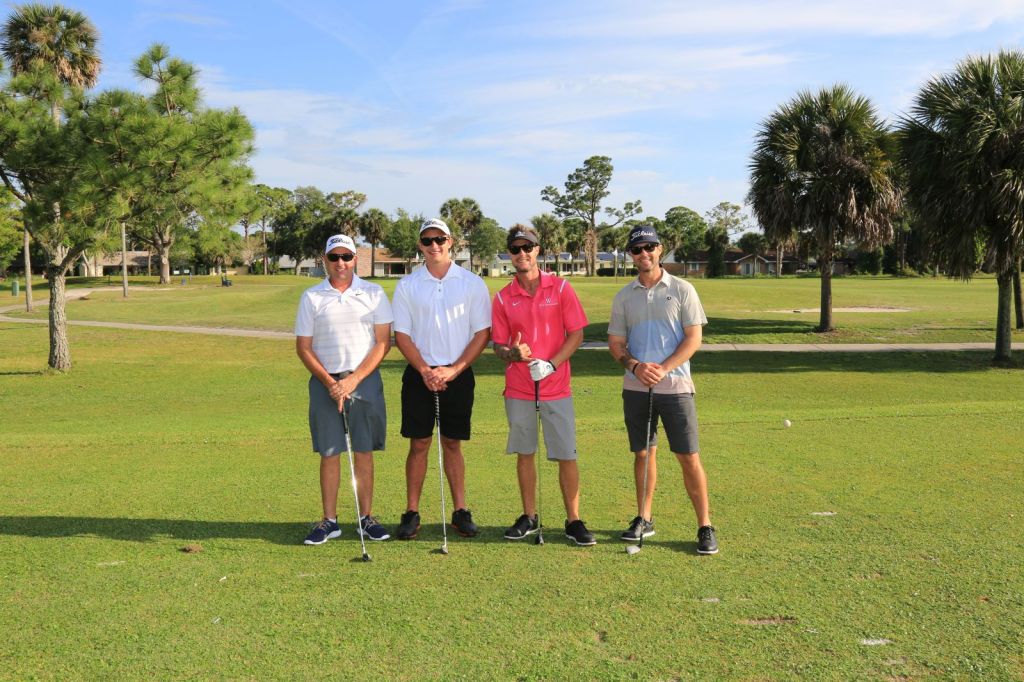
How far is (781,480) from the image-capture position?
7.36m

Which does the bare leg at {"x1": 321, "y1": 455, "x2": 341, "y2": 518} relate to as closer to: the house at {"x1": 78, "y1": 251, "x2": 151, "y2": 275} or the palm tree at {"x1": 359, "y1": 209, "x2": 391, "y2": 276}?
the palm tree at {"x1": 359, "y1": 209, "x2": 391, "y2": 276}

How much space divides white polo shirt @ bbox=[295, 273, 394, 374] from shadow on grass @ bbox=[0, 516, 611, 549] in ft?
3.98

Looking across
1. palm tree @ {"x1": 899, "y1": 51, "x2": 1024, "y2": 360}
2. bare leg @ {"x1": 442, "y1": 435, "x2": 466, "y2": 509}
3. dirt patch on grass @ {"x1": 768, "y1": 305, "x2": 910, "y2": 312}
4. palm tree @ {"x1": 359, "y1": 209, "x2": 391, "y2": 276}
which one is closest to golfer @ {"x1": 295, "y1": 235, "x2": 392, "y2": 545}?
bare leg @ {"x1": 442, "y1": 435, "x2": 466, "y2": 509}

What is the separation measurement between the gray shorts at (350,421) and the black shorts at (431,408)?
21cm

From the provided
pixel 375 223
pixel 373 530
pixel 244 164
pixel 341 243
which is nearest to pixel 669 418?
pixel 373 530

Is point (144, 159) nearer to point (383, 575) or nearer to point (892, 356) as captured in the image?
point (383, 575)

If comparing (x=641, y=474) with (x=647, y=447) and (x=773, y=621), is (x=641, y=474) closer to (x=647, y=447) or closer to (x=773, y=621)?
(x=647, y=447)

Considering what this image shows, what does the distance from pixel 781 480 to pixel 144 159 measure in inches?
599

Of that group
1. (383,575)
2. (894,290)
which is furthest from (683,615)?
(894,290)

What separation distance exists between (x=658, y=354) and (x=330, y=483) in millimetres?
2555

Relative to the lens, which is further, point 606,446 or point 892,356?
point 892,356

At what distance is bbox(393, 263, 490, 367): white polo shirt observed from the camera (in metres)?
6.21

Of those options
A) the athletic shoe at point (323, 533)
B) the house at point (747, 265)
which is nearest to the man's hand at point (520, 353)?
the athletic shoe at point (323, 533)

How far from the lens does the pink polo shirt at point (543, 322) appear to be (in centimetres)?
613
